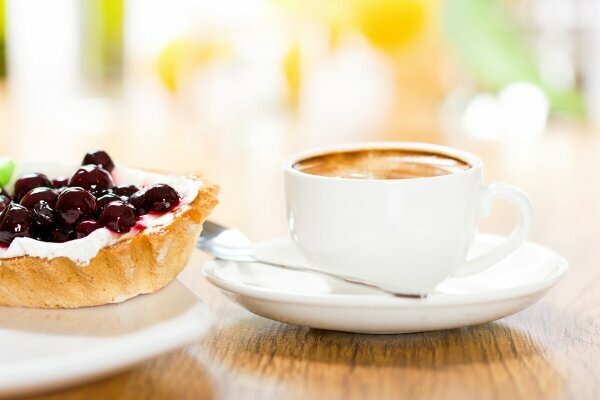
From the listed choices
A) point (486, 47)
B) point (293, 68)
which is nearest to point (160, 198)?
point (293, 68)

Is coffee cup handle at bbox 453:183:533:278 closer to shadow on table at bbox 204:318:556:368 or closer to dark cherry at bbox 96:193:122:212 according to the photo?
shadow on table at bbox 204:318:556:368

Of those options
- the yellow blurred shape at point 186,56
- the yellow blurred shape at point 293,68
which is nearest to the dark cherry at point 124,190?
the yellow blurred shape at point 186,56

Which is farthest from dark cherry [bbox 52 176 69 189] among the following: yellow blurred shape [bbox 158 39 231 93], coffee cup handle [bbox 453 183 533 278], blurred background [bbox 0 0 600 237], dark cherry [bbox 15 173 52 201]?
yellow blurred shape [bbox 158 39 231 93]

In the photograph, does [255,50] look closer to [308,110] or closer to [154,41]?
[308,110]

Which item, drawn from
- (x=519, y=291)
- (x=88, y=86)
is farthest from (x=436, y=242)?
(x=88, y=86)

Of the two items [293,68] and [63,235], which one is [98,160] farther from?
[293,68]

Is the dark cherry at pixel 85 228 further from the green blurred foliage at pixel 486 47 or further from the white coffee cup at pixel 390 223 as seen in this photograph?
the green blurred foliage at pixel 486 47
